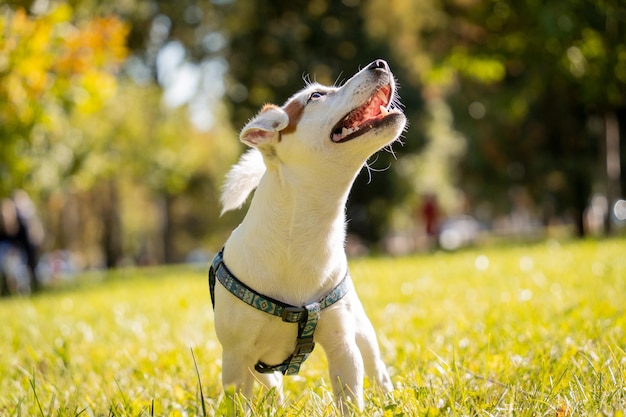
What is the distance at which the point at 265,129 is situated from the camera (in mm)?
2949

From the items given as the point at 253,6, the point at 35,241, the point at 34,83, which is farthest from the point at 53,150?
the point at 253,6

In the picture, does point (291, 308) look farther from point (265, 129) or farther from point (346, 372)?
point (265, 129)

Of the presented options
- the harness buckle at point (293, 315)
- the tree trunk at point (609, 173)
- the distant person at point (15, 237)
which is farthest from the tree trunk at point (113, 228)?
the harness buckle at point (293, 315)

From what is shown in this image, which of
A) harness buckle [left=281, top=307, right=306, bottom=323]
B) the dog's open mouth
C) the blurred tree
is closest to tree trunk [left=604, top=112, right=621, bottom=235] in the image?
the blurred tree

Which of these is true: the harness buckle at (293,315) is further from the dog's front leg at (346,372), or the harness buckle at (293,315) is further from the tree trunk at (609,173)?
the tree trunk at (609,173)

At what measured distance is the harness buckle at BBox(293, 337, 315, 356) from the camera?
2.93 meters

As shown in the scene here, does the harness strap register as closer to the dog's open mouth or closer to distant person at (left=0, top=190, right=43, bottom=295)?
the dog's open mouth

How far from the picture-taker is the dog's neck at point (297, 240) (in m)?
2.95

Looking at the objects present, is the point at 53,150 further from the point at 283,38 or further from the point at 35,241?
the point at 283,38

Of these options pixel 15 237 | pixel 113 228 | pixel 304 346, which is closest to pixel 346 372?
pixel 304 346

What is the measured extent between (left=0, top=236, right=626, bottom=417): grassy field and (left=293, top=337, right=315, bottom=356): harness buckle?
21cm

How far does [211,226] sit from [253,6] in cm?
1771

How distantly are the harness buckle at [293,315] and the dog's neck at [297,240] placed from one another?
0.08 m

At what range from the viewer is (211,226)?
37938mm
